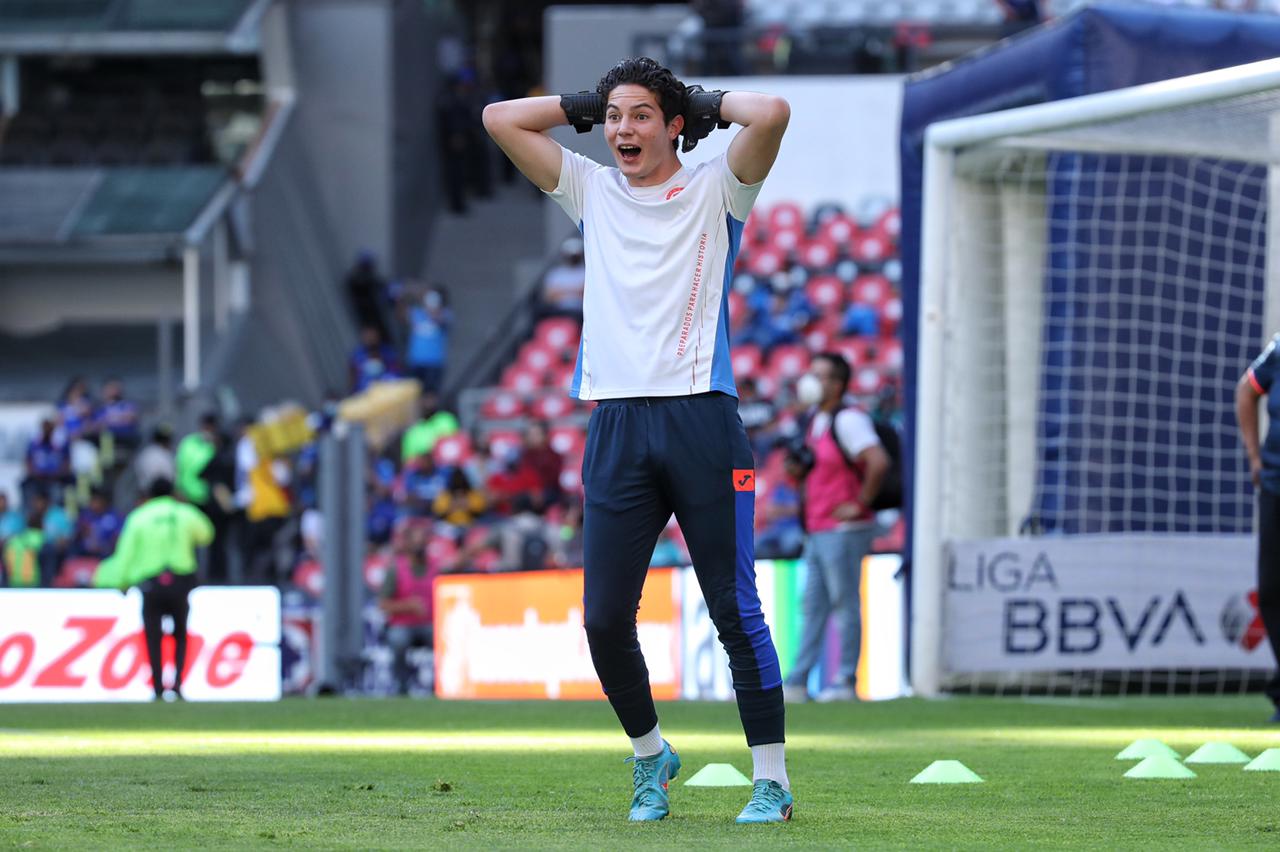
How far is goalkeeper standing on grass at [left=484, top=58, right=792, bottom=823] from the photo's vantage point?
5.32 metres

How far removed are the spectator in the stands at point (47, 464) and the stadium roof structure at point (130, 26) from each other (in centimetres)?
769

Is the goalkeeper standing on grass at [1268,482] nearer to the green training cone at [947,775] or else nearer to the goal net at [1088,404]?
the goal net at [1088,404]

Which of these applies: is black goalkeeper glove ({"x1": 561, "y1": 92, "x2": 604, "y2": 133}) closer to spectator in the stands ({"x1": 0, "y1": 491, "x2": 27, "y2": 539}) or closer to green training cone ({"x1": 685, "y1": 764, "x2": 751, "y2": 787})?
green training cone ({"x1": 685, "y1": 764, "x2": 751, "y2": 787})

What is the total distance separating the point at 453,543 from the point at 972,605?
8.96 metres

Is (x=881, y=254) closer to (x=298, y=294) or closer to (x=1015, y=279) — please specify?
(x=298, y=294)

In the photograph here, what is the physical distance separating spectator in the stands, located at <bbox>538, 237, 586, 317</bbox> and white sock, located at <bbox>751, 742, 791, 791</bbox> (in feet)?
69.8

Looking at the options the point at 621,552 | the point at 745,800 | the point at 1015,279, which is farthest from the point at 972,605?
the point at 621,552

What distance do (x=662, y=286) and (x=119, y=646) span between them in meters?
11.3

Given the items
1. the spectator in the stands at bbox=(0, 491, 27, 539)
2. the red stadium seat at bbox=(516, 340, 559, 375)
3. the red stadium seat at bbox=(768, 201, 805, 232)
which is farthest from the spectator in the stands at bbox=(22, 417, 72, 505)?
the red stadium seat at bbox=(768, 201, 805, 232)

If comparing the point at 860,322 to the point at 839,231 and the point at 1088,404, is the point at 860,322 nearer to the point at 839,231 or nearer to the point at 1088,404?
the point at 839,231

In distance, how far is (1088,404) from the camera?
40.4 feet

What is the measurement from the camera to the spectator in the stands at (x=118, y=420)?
24.9m

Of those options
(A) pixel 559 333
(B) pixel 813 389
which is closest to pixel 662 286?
(B) pixel 813 389

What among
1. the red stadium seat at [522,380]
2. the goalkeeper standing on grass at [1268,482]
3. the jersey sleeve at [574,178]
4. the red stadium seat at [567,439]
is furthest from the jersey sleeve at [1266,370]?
the red stadium seat at [522,380]
